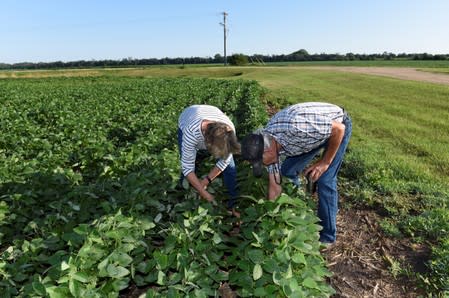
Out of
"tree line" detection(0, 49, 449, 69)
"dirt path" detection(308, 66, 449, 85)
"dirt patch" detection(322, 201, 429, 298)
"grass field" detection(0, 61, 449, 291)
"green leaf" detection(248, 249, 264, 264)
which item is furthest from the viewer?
"tree line" detection(0, 49, 449, 69)

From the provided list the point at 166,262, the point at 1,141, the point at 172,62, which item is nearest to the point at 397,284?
the point at 166,262

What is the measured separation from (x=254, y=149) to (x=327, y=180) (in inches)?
46.6

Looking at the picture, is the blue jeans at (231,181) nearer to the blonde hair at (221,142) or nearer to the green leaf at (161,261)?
the blonde hair at (221,142)

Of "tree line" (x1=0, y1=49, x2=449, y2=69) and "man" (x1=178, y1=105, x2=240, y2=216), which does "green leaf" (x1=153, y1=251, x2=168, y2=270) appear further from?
"tree line" (x1=0, y1=49, x2=449, y2=69)

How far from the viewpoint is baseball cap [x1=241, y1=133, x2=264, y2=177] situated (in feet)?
9.95

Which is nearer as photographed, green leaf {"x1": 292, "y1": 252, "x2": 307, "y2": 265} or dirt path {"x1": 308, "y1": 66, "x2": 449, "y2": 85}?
green leaf {"x1": 292, "y1": 252, "x2": 307, "y2": 265}

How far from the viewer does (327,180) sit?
153 inches

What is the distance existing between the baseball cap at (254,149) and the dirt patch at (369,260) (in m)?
1.44

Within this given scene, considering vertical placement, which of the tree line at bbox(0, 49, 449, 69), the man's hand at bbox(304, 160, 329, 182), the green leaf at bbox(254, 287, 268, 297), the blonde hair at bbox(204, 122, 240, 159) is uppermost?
the blonde hair at bbox(204, 122, 240, 159)

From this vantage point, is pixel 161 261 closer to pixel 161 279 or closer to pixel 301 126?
pixel 161 279

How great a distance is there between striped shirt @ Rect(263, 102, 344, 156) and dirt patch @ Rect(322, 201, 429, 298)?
53.9 inches

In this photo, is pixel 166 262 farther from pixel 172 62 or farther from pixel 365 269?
pixel 172 62

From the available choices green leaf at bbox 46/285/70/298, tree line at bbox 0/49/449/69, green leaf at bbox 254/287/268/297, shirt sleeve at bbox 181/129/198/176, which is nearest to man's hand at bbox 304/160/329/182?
shirt sleeve at bbox 181/129/198/176

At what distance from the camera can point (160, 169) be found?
15.1 ft
